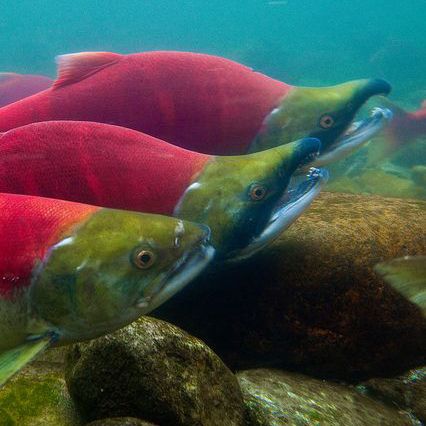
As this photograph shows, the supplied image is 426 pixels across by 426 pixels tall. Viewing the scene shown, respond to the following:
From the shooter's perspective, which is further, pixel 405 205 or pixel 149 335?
pixel 405 205

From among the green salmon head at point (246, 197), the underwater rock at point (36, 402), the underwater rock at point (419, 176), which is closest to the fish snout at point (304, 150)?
the green salmon head at point (246, 197)

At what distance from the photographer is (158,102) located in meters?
3.31

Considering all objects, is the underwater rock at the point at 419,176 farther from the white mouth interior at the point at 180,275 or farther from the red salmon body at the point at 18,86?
the white mouth interior at the point at 180,275

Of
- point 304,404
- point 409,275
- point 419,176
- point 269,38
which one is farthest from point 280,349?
point 269,38

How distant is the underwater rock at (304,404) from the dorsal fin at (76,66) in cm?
227

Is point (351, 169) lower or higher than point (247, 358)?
lower

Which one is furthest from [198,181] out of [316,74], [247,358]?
[316,74]

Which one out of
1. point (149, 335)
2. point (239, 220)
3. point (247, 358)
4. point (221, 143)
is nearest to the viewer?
point (149, 335)

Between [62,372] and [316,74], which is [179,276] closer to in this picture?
[62,372]

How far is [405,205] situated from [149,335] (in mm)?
2418

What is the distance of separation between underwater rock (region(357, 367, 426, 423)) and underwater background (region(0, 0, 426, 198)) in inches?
239

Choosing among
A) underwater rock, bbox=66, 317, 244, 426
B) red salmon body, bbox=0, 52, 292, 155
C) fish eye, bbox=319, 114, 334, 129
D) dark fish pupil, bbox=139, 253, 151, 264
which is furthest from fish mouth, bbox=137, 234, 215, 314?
fish eye, bbox=319, 114, 334, 129

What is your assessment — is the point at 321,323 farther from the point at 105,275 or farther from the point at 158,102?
the point at 158,102

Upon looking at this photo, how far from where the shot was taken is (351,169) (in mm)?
12305
